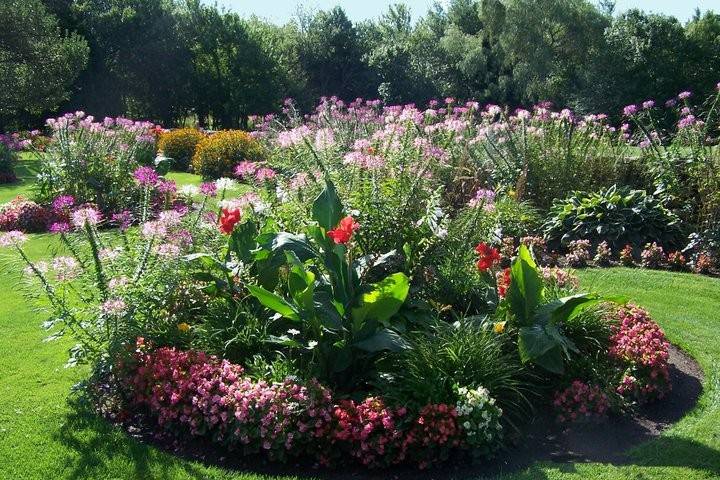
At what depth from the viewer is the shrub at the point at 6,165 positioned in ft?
51.1

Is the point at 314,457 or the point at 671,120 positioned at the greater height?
the point at 671,120

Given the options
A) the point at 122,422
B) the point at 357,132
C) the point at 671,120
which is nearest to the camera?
the point at 122,422

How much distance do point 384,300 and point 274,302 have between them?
0.62 meters

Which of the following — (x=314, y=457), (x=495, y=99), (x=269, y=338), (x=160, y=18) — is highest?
(x=160, y=18)

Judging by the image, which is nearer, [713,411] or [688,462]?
[688,462]

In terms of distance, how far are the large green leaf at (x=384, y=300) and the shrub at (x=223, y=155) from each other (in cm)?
1159

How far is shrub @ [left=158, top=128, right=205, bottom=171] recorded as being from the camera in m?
17.5

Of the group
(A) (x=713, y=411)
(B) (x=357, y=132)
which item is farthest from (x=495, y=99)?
(A) (x=713, y=411)

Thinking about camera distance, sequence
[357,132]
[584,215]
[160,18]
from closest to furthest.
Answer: [584,215]
[357,132]
[160,18]

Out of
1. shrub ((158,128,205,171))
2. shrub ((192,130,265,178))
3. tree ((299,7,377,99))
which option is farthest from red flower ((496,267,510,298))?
tree ((299,7,377,99))

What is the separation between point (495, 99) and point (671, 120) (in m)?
11.5

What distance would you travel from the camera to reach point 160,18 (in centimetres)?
3153

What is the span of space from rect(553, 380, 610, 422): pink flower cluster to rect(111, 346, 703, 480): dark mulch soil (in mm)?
67

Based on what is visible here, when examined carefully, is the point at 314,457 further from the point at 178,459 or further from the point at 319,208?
the point at 319,208
